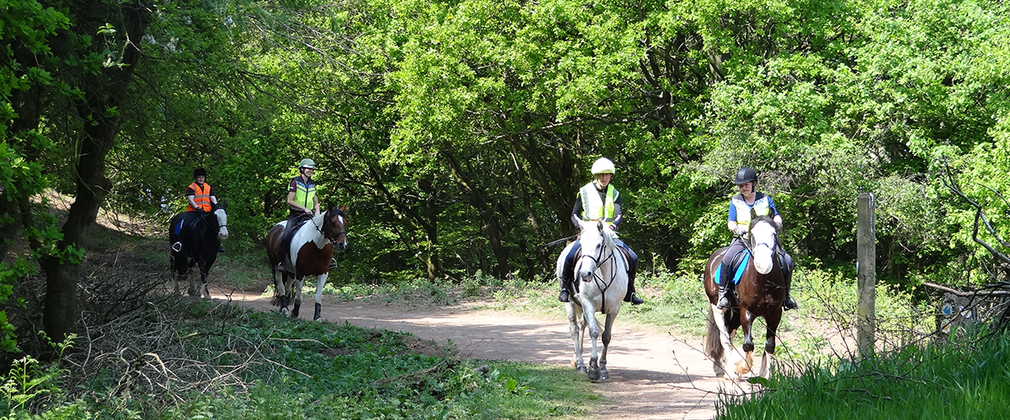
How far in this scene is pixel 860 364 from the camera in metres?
5.60

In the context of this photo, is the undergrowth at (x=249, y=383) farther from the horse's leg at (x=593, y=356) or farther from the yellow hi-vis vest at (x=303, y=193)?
the yellow hi-vis vest at (x=303, y=193)

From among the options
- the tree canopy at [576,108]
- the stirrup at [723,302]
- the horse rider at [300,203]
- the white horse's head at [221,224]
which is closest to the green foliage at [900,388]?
the stirrup at [723,302]

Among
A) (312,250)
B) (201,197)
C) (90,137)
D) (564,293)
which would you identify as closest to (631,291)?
(564,293)

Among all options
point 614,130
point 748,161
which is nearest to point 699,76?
point 614,130

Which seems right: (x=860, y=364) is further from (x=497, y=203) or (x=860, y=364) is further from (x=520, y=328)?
(x=497, y=203)

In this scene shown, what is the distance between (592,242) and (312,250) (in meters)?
5.63

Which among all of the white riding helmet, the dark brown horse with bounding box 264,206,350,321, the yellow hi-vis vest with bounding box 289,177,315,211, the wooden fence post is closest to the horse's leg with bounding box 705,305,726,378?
the white riding helmet

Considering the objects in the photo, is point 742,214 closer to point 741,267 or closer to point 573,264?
point 741,267

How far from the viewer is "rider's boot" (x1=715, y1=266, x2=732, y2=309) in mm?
9469

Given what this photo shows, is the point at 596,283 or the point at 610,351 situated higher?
the point at 596,283

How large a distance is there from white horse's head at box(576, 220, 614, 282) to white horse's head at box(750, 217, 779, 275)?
5.35 feet

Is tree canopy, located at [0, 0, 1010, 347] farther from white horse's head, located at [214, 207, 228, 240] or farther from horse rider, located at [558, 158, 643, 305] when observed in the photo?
horse rider, located at [558, 158, 643, 305]

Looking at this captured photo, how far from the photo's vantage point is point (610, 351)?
42.5ft

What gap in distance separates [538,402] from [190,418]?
323 centimetres
